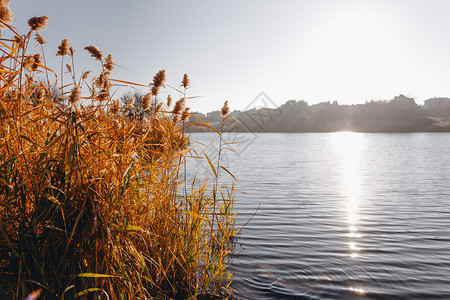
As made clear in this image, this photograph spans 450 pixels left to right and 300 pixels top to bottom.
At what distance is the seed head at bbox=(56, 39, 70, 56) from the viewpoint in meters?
3.30

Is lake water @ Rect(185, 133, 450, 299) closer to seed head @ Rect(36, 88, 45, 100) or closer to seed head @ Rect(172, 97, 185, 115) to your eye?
seed head @ Rect(172, 97, 185, 115)

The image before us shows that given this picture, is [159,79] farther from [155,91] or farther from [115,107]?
[115,107]

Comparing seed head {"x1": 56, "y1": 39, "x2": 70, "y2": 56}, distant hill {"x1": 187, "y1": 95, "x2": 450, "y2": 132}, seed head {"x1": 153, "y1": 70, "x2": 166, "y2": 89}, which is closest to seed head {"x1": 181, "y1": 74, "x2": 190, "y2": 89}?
seed head {"x1": 153, "y1": 70, "x2": 166, "y2": 89}

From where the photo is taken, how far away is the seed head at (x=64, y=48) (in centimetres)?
330

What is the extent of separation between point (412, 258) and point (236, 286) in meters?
3.07

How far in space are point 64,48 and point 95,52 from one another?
0.33 metres

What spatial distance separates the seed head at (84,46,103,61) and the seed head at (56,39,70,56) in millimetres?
221

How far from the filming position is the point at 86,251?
2279 millimetres

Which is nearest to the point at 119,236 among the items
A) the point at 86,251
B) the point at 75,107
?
the point at 86,251

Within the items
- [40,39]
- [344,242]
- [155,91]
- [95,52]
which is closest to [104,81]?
[95,52]

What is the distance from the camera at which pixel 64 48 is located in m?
3.33

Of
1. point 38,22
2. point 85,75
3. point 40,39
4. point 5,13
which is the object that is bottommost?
point 85,75

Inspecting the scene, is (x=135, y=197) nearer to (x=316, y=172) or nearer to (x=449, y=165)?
(x=316, y=172)

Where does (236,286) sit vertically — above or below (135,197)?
below
